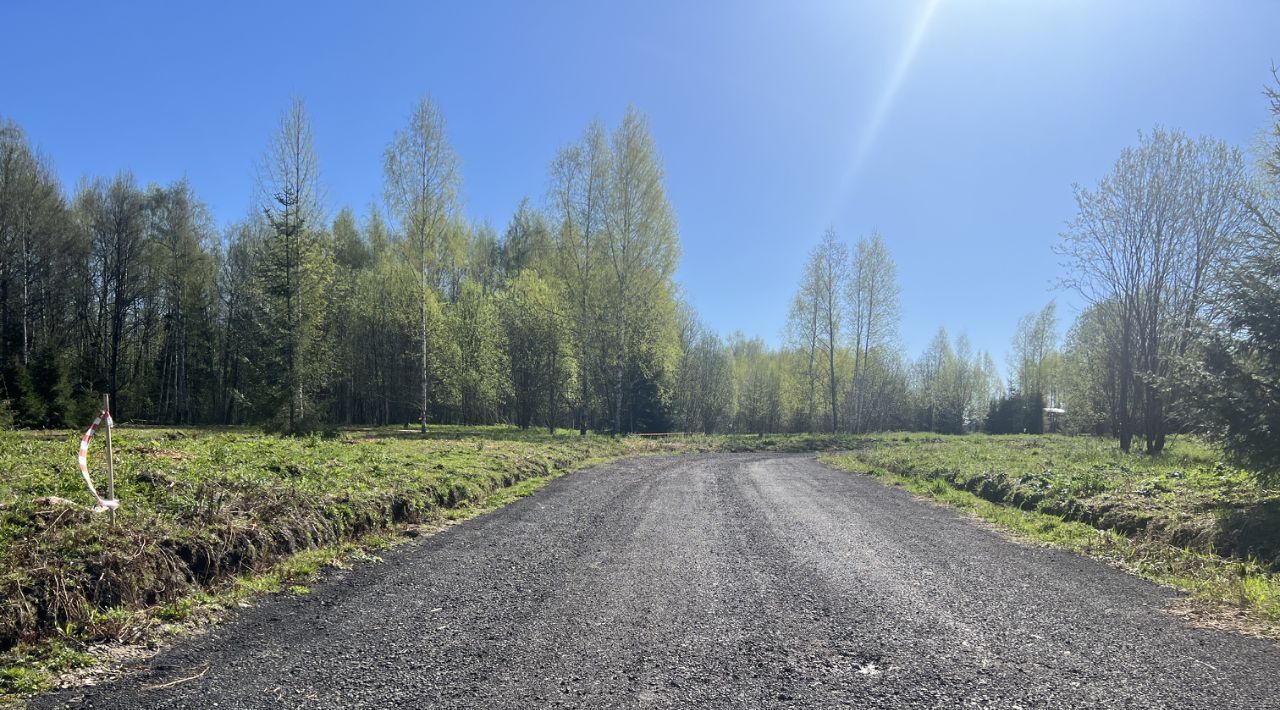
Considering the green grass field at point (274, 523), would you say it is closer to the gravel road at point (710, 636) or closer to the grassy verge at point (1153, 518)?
the grassy verge at point (1153, 518)

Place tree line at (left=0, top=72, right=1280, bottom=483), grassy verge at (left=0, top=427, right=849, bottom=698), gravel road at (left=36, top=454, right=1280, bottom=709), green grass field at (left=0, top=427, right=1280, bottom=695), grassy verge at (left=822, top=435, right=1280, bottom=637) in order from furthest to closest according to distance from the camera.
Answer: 1. tree line at (left=0, top=72, right=1280, bottom=483)
2. grassy verge at (left=822, top=435, right=1280, bottom=637)
3. green grass field at (left=0, top=427, right=1280, bottom=695)
4. grassy verge at (left=0, top=427, right=849, bottom=698)
5. gravel road at (left=36, top=454, right=1280, bottom=709)

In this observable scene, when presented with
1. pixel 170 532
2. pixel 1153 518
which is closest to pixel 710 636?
pixel 170 532

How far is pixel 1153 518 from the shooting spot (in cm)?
813

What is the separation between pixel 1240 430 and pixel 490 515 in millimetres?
10874

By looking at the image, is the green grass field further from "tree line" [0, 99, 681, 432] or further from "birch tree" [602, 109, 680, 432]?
"birch tree" [602, 109, 680, 432]

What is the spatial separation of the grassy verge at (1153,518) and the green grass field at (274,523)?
0.03m

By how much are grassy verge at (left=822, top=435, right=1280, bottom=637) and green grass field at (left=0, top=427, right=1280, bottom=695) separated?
29 mm

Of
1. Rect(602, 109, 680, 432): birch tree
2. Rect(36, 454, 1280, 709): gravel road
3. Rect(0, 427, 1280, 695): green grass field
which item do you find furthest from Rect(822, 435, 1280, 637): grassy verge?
Rect(602, 109, 680, 432): birch tree

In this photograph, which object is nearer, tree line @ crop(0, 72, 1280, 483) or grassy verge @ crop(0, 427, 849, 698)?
grassy verge @ crop(0, 427, 849, 698)

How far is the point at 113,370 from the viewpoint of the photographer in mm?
32594

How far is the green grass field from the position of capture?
4.24m

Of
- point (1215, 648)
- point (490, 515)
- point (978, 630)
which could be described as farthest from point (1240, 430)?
point (490, 515)

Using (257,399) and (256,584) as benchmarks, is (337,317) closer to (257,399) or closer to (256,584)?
(257,399)

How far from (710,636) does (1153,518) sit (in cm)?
753
